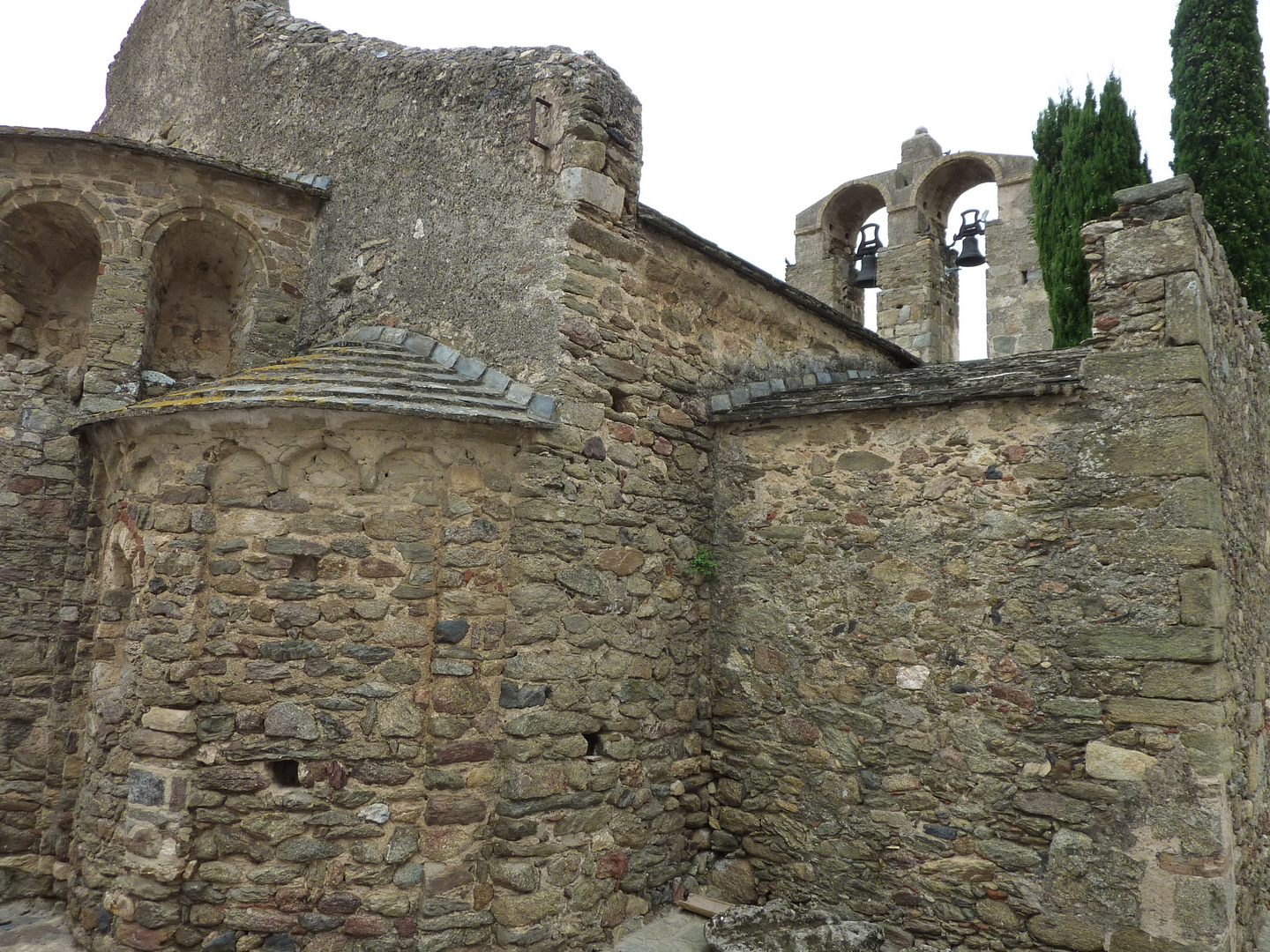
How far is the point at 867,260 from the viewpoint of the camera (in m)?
9.69

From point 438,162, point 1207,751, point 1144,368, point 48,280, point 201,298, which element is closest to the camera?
point 1207,751

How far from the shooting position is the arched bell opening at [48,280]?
17.5ft

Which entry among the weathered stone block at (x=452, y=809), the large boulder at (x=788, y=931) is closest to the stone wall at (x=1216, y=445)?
the large boulder at (x=788, y=931)

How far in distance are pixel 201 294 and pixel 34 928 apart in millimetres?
3948

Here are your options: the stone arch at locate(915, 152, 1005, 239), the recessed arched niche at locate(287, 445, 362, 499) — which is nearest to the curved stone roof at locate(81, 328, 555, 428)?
the recessed arched niche at locate(287, 445, 362, 499)

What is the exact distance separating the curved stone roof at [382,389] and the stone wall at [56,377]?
0.76 meters

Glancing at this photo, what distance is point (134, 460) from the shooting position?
4488 millimetres

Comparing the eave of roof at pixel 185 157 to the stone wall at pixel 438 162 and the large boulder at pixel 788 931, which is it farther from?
the large boulder at pixel 788 931

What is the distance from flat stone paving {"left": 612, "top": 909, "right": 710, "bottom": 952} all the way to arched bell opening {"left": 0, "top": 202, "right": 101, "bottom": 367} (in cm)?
484

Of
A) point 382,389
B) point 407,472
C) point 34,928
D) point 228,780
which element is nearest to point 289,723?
point 228,780

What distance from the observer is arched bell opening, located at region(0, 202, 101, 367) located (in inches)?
210

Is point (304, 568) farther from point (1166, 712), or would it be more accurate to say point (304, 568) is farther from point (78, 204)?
point (1166, 712)

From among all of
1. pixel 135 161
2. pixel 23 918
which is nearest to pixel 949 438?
pixel 135 161

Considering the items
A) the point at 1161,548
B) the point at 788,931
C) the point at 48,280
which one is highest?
the point at 48,280
